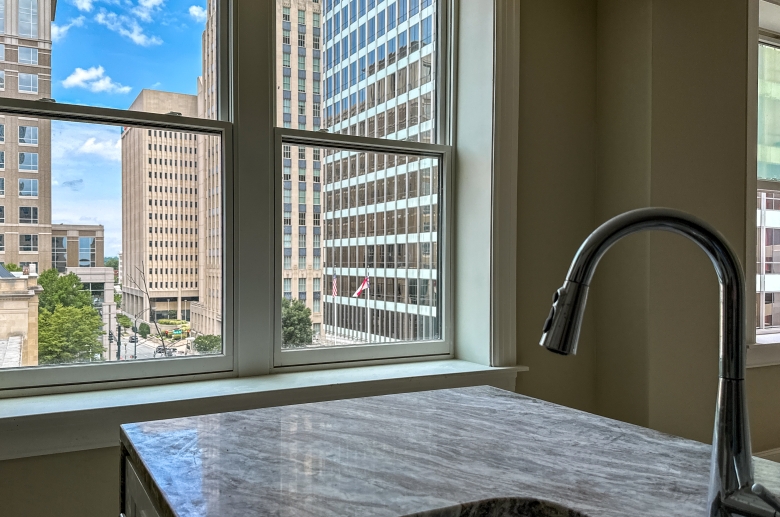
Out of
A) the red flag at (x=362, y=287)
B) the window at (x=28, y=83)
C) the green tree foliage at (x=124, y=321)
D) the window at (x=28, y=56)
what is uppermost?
the window at (x=28, y=56)

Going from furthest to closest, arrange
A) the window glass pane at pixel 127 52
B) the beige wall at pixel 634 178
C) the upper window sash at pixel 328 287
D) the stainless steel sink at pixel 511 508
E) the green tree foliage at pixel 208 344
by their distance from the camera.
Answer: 1. the beige wall at pixel 634 178
2. the upper window sash at pixel 328 287
3. the green tree foliage at pixel 208 344
4. the window glass pane at pixel 127 52
5. the stainless steel sink at pixel 511 508

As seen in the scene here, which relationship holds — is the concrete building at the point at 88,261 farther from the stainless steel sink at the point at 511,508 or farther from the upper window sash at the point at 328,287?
the stainless steel sink at the point at 511,508

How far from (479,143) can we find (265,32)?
95 centimetres

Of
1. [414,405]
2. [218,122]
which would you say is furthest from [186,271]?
[414,405]

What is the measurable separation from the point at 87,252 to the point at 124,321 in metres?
0.26

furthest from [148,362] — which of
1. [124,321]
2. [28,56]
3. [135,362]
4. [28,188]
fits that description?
[28,56]

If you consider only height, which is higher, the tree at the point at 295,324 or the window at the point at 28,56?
the window at the point at 28,56

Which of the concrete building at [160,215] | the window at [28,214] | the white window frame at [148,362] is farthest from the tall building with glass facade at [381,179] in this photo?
the window at [28,214]

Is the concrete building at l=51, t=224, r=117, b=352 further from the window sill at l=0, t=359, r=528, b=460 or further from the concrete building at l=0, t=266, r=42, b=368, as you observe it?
the window sill at l=0, t=359, r=528, b=460

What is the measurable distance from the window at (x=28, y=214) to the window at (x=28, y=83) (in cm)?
37

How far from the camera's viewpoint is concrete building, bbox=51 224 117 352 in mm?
1884

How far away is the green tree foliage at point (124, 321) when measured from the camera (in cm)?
197

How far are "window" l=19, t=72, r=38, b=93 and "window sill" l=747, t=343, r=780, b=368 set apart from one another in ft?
10.4

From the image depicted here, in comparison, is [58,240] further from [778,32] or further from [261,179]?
[778,32]
